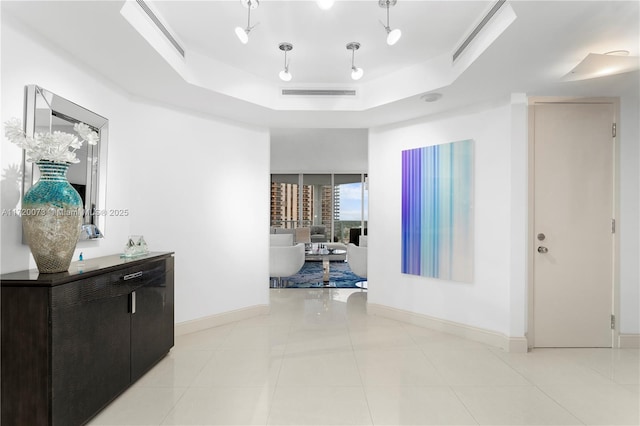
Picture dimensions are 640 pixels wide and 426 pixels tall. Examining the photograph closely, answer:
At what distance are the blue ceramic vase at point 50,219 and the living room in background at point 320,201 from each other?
8.36m

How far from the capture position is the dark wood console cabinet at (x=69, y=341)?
1824mm

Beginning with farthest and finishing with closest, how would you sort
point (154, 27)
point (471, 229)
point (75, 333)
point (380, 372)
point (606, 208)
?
point (471, 229) < point (606, 208) < point (380, 372) < point (154, 27) < point (75, 333)

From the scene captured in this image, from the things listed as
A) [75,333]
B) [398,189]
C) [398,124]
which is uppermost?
[398,124]

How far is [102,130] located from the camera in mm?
2986

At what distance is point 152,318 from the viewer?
288 centimetres

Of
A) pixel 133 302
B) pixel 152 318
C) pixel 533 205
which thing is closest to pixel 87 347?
pixel 133 302

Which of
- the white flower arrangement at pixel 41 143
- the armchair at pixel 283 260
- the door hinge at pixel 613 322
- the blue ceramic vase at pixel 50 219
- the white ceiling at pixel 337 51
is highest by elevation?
the white ceiling at pixel 337 51

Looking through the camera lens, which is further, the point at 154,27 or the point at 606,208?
the point at 606,208

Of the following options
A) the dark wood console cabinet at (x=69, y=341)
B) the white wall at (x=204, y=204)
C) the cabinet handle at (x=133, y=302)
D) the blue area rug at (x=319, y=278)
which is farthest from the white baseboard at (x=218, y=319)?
the blue area rug at (x=319, y=278)

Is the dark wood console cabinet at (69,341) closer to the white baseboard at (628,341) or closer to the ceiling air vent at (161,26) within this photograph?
the ceiling air vent at (161,26)

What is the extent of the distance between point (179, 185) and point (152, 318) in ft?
4.96

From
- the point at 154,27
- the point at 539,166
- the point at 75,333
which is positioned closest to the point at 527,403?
the point at 539,166

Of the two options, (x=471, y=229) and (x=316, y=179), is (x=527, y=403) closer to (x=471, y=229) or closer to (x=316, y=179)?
(x=471, y=229)

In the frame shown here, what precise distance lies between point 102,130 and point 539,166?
13.3 ft
